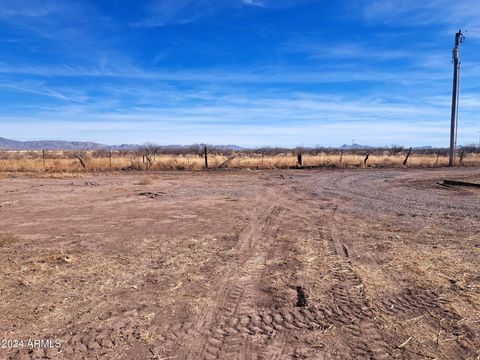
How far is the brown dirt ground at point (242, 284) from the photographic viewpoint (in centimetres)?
464

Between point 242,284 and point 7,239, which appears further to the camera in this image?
point 7,239

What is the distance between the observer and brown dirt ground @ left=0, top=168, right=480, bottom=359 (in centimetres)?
464

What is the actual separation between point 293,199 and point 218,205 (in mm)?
3464

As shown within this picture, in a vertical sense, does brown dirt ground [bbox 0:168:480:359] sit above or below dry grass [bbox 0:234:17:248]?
below

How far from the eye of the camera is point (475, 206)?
565 inches

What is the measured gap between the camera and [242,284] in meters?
6.53

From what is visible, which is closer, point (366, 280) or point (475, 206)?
point (366, 280)

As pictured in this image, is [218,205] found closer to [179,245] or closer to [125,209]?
[125,209]

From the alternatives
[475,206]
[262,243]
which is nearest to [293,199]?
[475,206]

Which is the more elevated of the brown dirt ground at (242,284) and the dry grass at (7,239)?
the dry grass at (7,239)

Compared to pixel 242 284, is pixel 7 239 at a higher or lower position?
higher

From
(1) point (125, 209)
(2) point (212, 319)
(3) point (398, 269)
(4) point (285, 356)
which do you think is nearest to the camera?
(4) point (285, 356)

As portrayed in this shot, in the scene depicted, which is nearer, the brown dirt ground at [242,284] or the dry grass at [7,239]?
the brown dirt ground at [242,284]

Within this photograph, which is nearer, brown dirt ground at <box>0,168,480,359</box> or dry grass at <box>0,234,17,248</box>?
brown dirt ground at <box>0,168,480,359</box>
